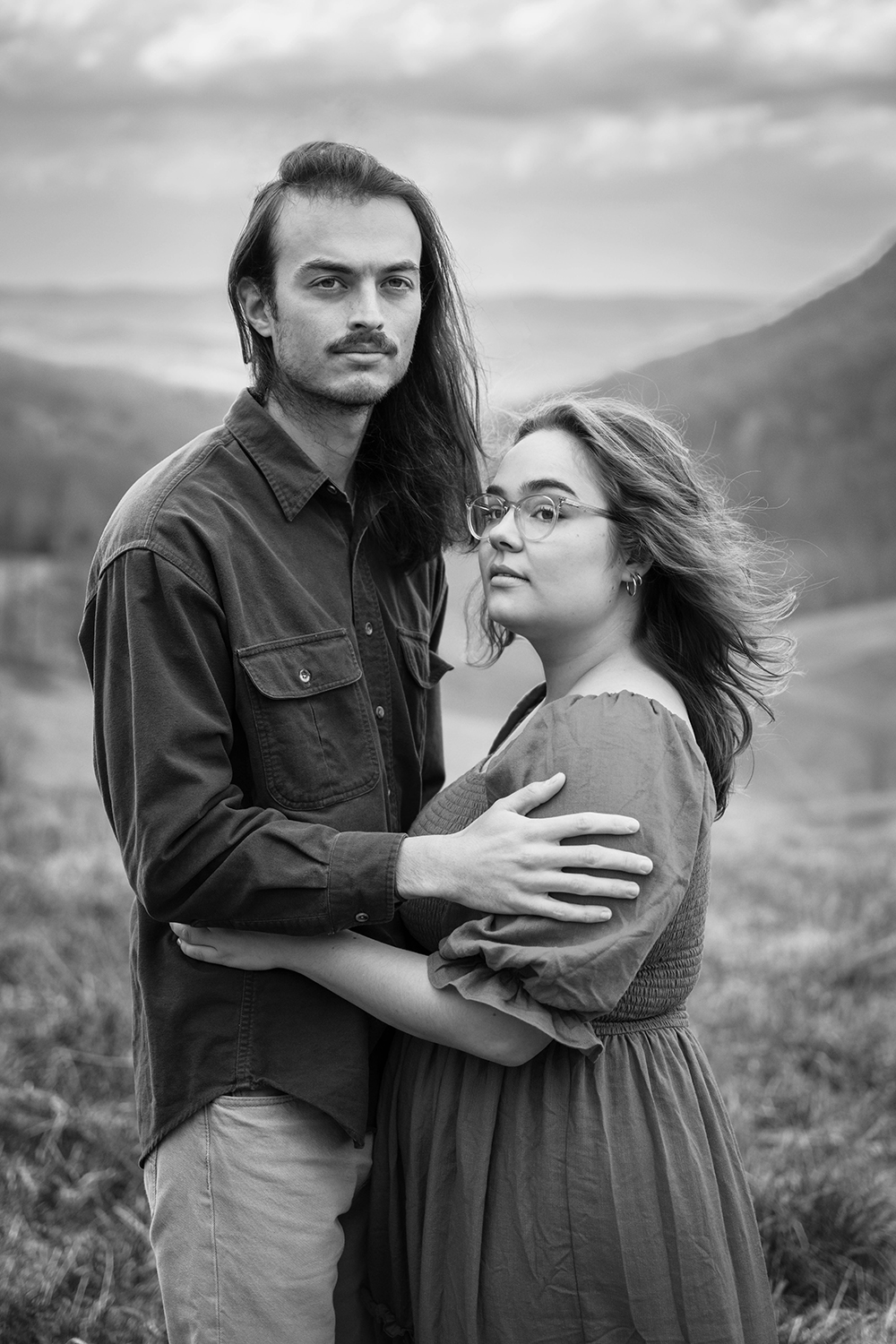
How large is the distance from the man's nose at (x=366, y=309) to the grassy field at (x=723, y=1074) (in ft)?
6.99

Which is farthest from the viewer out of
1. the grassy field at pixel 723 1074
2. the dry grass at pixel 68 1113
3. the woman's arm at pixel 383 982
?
the grassy field at pixel 723 1074

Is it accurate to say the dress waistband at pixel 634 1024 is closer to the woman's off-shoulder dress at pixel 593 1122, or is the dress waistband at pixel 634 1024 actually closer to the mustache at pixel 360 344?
the woman's off-shoulder dress at pixel 593 1122

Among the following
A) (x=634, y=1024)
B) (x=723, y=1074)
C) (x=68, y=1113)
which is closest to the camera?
(x=634, y=1024)

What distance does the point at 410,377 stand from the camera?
247cm

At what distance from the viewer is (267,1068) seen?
1.97 meters

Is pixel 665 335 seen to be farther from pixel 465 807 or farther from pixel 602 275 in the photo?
pixel 465 807

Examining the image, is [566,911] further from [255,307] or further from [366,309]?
[255,307]

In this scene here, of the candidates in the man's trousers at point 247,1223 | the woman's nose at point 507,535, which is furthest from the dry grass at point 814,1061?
the woman's nose at point 507,535

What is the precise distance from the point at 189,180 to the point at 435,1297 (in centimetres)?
805

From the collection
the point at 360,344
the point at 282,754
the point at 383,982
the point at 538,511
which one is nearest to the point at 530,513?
the point at 538,511

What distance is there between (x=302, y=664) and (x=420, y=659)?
16.5 inches

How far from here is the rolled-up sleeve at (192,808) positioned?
180 cm

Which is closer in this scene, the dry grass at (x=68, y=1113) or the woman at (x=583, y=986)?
the woman at (x=583, y=986)

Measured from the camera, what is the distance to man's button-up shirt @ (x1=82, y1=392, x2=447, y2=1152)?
1817 millimetres
